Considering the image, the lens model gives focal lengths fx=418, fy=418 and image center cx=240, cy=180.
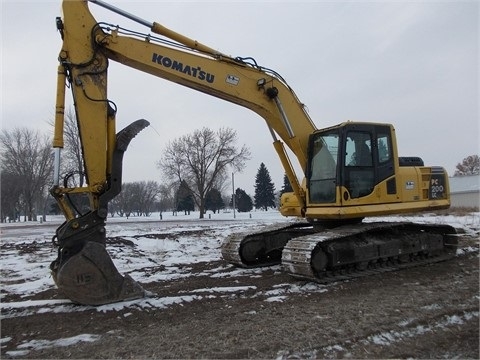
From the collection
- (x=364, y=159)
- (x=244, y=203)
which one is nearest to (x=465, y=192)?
(x=244, y=203)

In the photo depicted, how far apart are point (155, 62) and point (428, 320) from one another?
18.4 feet

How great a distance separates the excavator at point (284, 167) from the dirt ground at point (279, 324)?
607 millimetres

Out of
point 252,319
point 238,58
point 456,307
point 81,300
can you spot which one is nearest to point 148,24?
point 238,58

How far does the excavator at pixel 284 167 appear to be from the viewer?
6012 millimetres

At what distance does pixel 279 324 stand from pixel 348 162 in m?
3.99

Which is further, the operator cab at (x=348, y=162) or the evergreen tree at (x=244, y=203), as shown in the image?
the evergreen tree at (x=244, y=203)

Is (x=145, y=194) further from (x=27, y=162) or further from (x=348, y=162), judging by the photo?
(x=348, y=162)

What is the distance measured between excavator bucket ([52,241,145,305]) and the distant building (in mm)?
50326

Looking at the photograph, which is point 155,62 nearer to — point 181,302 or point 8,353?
point 181,302

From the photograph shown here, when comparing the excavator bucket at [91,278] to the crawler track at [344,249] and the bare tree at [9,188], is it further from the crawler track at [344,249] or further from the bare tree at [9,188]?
the bare tree at [9,188]

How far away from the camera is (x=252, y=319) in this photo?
5.20 m

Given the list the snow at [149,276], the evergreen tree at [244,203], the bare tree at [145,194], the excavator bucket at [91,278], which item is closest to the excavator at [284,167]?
the excavator bucket at [91,278]

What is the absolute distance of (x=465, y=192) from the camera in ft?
168

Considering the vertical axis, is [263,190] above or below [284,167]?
above
